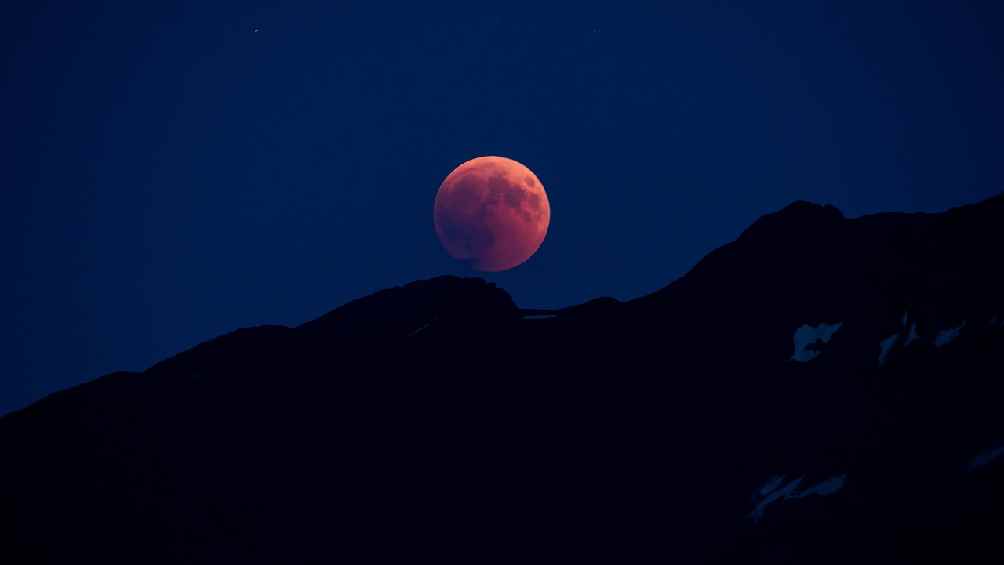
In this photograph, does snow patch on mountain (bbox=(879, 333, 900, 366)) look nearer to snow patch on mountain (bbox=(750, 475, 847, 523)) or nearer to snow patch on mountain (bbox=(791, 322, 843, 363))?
snow patch on mountain (bbox=(791, 322, 843, 363))

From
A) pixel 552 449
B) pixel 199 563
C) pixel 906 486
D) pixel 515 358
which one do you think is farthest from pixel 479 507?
pixel 906 486

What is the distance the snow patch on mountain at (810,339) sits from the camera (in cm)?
2712

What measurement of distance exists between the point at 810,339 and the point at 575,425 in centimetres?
1043

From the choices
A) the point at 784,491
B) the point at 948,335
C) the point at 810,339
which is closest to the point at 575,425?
the point at 784,491

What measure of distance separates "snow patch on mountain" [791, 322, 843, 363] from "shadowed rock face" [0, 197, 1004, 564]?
101mm

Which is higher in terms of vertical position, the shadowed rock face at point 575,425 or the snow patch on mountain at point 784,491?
the shadowed rock face at point 575,425

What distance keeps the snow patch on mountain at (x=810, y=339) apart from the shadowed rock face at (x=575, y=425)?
10cm

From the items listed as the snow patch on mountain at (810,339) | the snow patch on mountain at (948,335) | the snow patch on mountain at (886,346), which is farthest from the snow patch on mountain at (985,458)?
the snow patch on mountain at (810,339)

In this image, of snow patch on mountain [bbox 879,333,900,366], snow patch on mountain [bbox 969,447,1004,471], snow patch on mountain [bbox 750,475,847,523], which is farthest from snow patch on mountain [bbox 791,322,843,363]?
snow patch on mountain [bbox 969,447,1004,471]

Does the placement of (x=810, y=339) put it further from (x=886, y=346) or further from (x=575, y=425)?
(x=575, y=425)

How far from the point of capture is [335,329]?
3447cm

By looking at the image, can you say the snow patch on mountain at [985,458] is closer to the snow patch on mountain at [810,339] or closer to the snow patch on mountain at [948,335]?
the snow patch on mountain at [948,335]

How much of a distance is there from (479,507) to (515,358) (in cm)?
704

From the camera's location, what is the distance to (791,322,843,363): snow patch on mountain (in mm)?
27125
